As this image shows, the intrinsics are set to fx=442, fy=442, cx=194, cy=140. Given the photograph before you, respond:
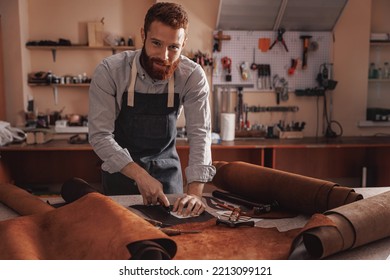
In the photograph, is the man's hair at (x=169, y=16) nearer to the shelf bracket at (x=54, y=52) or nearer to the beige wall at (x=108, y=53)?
the beige wall at (x=108, y=53)

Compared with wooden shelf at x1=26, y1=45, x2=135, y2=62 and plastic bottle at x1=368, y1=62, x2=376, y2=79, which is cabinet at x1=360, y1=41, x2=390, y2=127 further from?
wooden shelf at x1=26, y1=45, x2=135, y2=62

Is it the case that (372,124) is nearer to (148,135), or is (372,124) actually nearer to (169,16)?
(148,135)

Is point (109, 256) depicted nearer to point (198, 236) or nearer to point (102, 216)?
point (102, 216)

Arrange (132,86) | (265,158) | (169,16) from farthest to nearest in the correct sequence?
(265,158) → (132,86) → (169,16)

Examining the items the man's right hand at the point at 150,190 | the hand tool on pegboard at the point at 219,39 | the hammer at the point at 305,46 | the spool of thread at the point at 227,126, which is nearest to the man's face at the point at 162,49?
the man's right hand at the point at 150,190

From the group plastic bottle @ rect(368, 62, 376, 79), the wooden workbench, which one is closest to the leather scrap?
the wooden workbench

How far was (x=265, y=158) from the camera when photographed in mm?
3320

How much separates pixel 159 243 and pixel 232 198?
57 centimetres

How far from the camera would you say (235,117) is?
3.65 meters

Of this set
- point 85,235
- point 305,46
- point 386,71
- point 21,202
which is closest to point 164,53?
point 21,202

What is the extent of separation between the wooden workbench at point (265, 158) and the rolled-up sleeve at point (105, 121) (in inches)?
58.9

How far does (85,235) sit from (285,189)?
62cm

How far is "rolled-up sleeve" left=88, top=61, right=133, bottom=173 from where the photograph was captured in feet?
4.84

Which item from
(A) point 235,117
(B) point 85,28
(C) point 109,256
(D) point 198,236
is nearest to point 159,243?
(C) point 109,256
